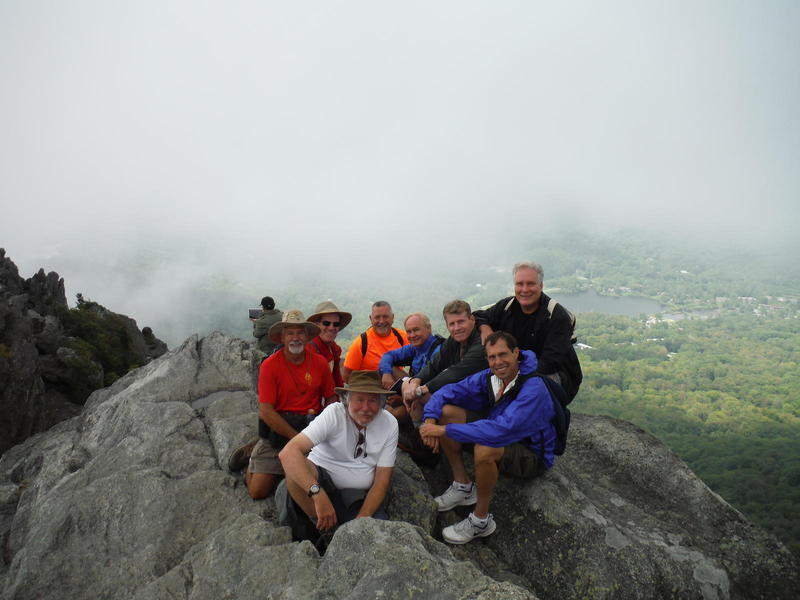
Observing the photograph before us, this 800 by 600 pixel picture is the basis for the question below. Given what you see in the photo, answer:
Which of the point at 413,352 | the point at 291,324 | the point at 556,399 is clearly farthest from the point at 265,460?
the point at 556,399

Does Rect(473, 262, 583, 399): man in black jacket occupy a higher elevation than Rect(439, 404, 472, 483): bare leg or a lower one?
higher

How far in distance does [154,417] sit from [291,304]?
132m

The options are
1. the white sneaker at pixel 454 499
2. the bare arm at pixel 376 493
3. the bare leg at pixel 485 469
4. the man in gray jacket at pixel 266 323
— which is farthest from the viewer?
the man in gray jacket at pixel 266 323

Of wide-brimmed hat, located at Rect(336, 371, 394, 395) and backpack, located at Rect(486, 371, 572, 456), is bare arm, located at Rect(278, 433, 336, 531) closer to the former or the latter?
wide-brimmed hat, located at Rect(336, 371, 394, 395)

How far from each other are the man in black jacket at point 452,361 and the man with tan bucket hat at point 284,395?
1.45 metres

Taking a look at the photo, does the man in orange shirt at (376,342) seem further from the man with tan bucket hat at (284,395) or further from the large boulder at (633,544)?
the large boulder at (633,544)

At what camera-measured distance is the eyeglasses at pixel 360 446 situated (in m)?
5.50

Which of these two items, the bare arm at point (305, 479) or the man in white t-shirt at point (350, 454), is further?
the man in white t-shirt at point (350, 454)

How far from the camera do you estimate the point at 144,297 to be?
18012 centimetres

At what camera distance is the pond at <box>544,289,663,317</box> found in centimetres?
15950

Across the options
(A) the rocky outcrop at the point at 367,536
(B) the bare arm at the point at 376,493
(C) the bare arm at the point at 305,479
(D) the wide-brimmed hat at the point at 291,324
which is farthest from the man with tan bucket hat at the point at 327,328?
(B) the bare arm at the point at 376,493

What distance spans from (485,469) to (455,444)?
75cm

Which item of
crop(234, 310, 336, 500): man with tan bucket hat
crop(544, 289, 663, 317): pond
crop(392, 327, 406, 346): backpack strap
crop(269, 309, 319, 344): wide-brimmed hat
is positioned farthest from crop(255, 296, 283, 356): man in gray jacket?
crop(544, 289, 663, 317): pond

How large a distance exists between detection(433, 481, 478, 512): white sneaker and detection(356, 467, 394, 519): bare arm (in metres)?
1.47
